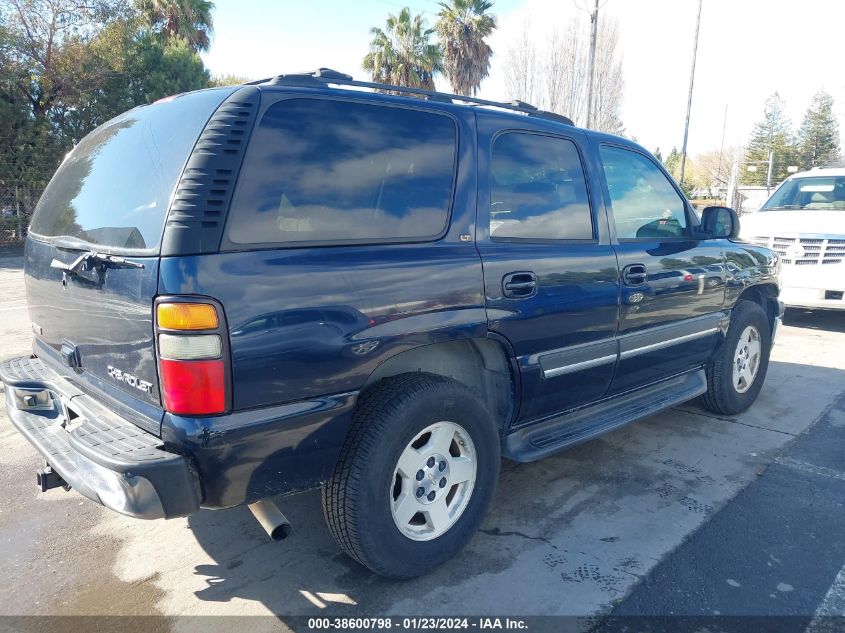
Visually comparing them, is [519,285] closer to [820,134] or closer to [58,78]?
[58,78]

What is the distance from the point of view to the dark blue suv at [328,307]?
81.1 inches

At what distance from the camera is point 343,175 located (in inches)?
94.0

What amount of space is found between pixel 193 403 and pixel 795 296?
7.80 meters

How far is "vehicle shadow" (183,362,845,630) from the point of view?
2.53 metres

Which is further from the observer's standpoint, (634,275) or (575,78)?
(575,78)

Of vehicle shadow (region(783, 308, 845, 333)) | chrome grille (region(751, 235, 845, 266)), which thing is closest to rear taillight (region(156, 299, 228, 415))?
chrome grille (region(751, 235, 845, 266))

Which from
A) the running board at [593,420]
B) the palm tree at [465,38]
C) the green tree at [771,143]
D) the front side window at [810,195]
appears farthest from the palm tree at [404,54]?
the green tree at [771,143]

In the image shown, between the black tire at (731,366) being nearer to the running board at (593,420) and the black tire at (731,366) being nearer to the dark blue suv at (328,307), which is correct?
the running board at (593,420)

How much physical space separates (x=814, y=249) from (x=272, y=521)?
7.72 m

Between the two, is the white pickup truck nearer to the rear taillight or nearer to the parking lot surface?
the parking lot surface

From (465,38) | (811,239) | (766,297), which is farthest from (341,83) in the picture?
(465,38)

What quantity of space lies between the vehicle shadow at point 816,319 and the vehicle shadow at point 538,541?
476 centimetres

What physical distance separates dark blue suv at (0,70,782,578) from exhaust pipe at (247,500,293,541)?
0.04 ft

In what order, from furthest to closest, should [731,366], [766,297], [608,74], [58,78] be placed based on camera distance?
[608,74], [58,78], [766,297], [731,366]
